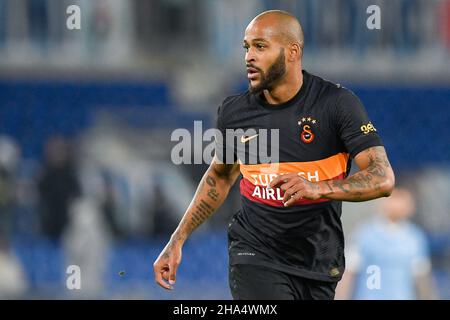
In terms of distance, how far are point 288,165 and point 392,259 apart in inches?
98.0

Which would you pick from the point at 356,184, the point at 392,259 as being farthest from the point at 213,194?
the point at 392,259

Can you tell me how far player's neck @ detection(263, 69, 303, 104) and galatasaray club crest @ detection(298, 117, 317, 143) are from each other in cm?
16

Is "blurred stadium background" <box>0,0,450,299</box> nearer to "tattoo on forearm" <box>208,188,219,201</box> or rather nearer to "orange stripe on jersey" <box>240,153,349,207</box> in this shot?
"tattoo on forearm" <box>208,188,219,201</box>

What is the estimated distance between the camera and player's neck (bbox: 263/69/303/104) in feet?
17.8

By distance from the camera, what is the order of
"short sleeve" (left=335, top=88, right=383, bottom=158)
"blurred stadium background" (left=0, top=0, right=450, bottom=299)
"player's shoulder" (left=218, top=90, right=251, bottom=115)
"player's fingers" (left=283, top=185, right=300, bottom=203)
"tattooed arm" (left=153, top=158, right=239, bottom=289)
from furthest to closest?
1. "blurred stadium background" (left=0, top=0, right=450, bottom=299)
2. "tattooed arm" (left=153, top=158, right=239, bottom=289)
3. "player's shoulder" (left=218, top=90, right=251, bottom=115)
4. "short sleeve" (left=335, top=88, right=383, bottom=158)
5. "player's fingers" (left=283, top=185, right=300, bottom=203)

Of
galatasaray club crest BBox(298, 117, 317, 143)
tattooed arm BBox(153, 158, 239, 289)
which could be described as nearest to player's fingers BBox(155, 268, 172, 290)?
tattooed arm BBox(153, 158, 239, 289)

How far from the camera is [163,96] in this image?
16828 millimetres

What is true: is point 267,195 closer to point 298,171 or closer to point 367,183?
point 298,171

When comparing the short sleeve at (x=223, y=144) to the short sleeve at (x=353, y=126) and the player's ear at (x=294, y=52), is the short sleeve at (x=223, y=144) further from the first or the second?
the short sleeve at (x=353, y=126)

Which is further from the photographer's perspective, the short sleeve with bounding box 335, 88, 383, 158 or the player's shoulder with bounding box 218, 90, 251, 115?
the player's shoulder with bounding box 218, 90, 251, 115

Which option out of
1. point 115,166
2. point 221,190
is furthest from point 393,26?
point 221,190

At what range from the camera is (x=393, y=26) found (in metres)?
17.4

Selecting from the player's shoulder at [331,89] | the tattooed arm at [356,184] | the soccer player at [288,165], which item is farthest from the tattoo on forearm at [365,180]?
the player's shoulder at [331,89]
